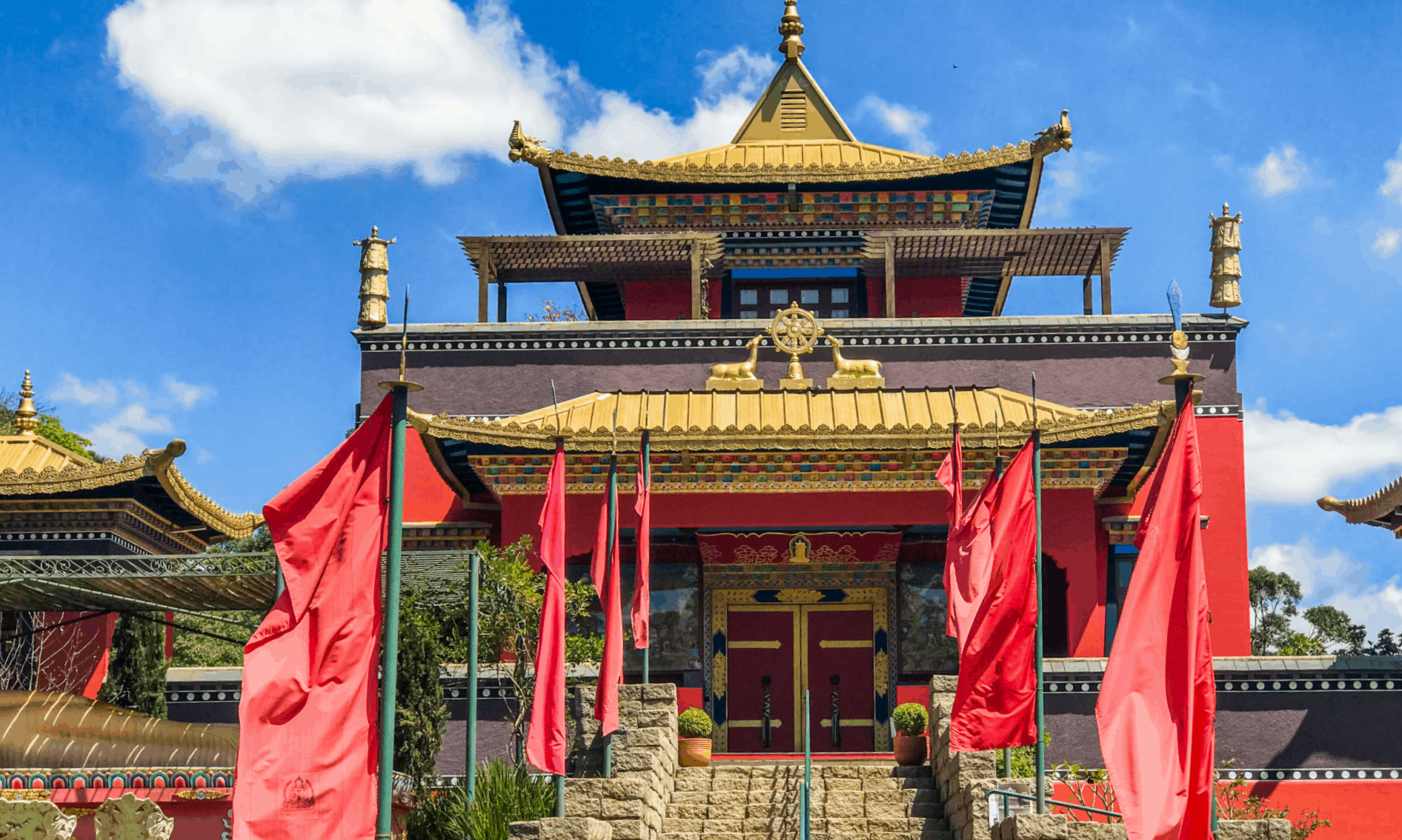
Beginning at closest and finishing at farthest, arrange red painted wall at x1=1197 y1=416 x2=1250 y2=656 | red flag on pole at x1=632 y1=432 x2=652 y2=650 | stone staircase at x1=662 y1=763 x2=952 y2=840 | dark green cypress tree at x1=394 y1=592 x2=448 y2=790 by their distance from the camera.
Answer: stone staircase at x1=662 y1=763 x2=952 y2=840 → dark green cypress tree at x1=394 y1=592 x2=448 y2=790 → red flag on pole at x1=632 y1=432 x2=652 y2=650 → red painted wall at x1=1197 y1=416 x2=1250 y2=656

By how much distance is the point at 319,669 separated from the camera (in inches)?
378

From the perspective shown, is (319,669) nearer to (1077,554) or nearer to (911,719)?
(911,719)

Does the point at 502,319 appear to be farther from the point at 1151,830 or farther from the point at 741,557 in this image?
the point at 1151,830

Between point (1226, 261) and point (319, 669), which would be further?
point (1226, 261)

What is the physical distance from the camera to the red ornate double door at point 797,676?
2091 cm

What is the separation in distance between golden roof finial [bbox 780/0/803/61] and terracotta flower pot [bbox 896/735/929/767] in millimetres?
17818

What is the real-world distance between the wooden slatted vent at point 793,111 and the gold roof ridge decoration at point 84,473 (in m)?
12.7

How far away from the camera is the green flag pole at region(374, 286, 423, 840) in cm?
985

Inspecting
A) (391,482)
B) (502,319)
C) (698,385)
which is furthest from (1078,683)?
(502,319)

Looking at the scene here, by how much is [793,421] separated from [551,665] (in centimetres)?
767

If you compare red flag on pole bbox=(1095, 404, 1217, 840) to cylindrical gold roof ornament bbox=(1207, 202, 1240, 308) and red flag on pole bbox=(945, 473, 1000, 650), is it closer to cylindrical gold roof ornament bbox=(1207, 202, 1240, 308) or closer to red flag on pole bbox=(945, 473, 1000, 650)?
red flag on pole bbox=(945, 473, 1000, 650)

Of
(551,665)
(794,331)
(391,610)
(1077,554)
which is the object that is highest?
(794,331)

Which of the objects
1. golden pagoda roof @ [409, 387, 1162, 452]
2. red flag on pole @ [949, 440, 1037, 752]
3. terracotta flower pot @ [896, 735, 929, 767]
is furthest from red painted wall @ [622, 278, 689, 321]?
red flag on pole @ [949, 440, 1037, 752]

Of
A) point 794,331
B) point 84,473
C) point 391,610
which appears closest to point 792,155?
point 794,331
